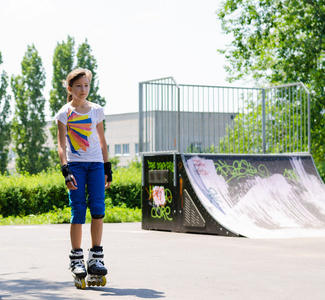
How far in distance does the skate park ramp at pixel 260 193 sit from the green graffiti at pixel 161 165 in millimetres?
333

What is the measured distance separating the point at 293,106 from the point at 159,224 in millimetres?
4293

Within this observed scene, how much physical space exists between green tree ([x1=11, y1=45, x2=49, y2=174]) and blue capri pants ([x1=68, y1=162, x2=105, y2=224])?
45.6 m

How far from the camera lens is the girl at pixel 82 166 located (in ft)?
17.9

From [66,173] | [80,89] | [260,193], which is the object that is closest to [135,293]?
[66,173]

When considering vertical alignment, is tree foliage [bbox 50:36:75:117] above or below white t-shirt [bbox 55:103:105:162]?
above

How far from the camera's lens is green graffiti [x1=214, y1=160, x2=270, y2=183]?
12188 millimetres

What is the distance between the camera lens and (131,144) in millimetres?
74062

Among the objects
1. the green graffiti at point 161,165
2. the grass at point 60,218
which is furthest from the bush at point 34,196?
the green graffiti at point 161,165

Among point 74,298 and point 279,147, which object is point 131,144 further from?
point 74,298

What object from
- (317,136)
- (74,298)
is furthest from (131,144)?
(74,298)

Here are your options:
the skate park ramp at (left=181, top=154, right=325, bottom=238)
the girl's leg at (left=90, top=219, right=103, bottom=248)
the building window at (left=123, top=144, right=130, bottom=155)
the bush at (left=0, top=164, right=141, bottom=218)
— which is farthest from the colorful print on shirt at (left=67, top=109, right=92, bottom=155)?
the building window at (left=123, top=144, right=130, bottom=155)

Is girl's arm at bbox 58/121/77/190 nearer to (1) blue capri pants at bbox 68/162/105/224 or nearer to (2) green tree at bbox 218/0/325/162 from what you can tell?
(1) blue capri pants at bbox 68/162/105/224

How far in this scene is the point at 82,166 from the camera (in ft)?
18.3

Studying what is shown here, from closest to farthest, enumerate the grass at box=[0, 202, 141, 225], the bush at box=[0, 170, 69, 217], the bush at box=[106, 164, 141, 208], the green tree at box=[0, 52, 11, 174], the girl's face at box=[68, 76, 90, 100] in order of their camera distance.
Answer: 1. the girl's face at box=[68, 76, 90, 100]
2. the grass at box=[0, 202, 141, 225]
3. the bush at box=[0, 170, 69, 217]
4. the bush at box=[106, 164, 141, 208]
5. the green tree at box=[0, 52, 11, 174]
